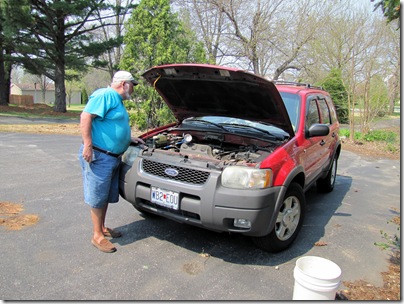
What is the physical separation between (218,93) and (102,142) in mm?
1579

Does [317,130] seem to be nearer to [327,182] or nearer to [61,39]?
[327,182]

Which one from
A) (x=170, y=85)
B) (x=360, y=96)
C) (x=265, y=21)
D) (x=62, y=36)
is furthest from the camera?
(x=62, y=36)

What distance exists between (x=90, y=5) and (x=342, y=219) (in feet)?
67.6

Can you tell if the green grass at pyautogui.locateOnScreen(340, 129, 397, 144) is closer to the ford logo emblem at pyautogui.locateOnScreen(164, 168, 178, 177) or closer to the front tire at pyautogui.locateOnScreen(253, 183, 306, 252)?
the front tire at pyautogui.locateOnScreen(253, 183, 306, 252)

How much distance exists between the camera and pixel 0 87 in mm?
25328

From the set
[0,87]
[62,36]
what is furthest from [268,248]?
[0,87]

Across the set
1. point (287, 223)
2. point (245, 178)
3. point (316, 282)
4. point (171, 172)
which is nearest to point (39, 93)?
point (171, 172)

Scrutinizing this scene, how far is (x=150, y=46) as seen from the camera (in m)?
10.8

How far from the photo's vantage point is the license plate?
10.6ft

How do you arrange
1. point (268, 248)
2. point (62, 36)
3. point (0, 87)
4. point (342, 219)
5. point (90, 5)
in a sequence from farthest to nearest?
point (0, 87) < point (62, 36) < point (90, 5) < point (342, 219) < point (268, 248)

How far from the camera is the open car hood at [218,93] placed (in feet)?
11.7

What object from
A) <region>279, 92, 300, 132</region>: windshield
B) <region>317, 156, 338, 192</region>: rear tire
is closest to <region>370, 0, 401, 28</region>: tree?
<region>279, 92, 300, 132</region>: windshield

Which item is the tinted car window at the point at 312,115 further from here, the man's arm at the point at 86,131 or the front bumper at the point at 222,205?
the man's arm at the point at 86,131

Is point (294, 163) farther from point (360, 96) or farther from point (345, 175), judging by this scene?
point (360, 96)
